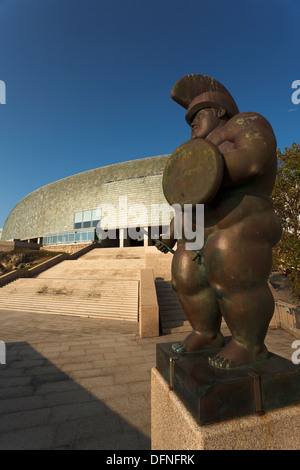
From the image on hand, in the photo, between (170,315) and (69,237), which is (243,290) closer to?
(170,315)

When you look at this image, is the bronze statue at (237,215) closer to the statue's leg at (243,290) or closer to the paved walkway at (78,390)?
the statue's leg at (243,290)

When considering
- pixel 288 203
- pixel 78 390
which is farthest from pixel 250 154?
pixel 288 203

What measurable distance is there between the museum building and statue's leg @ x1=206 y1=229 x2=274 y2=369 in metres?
34.8

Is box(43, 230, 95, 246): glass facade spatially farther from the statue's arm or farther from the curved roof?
the statue's arm

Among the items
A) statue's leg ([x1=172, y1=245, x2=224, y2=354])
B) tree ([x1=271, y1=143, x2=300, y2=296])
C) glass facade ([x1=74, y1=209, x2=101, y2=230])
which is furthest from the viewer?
glass facade ([x1=74, y1=209, x2=101, y2=230])

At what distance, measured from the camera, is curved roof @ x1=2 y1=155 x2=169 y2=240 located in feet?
141

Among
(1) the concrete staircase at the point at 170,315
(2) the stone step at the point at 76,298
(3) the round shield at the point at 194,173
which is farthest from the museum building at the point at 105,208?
(3) the round shield at the point at 194,173

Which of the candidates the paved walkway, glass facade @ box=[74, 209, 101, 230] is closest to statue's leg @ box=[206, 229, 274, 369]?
the paved walkway

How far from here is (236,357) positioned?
1455 mm

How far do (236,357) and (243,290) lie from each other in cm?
42

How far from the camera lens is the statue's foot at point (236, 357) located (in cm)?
143
